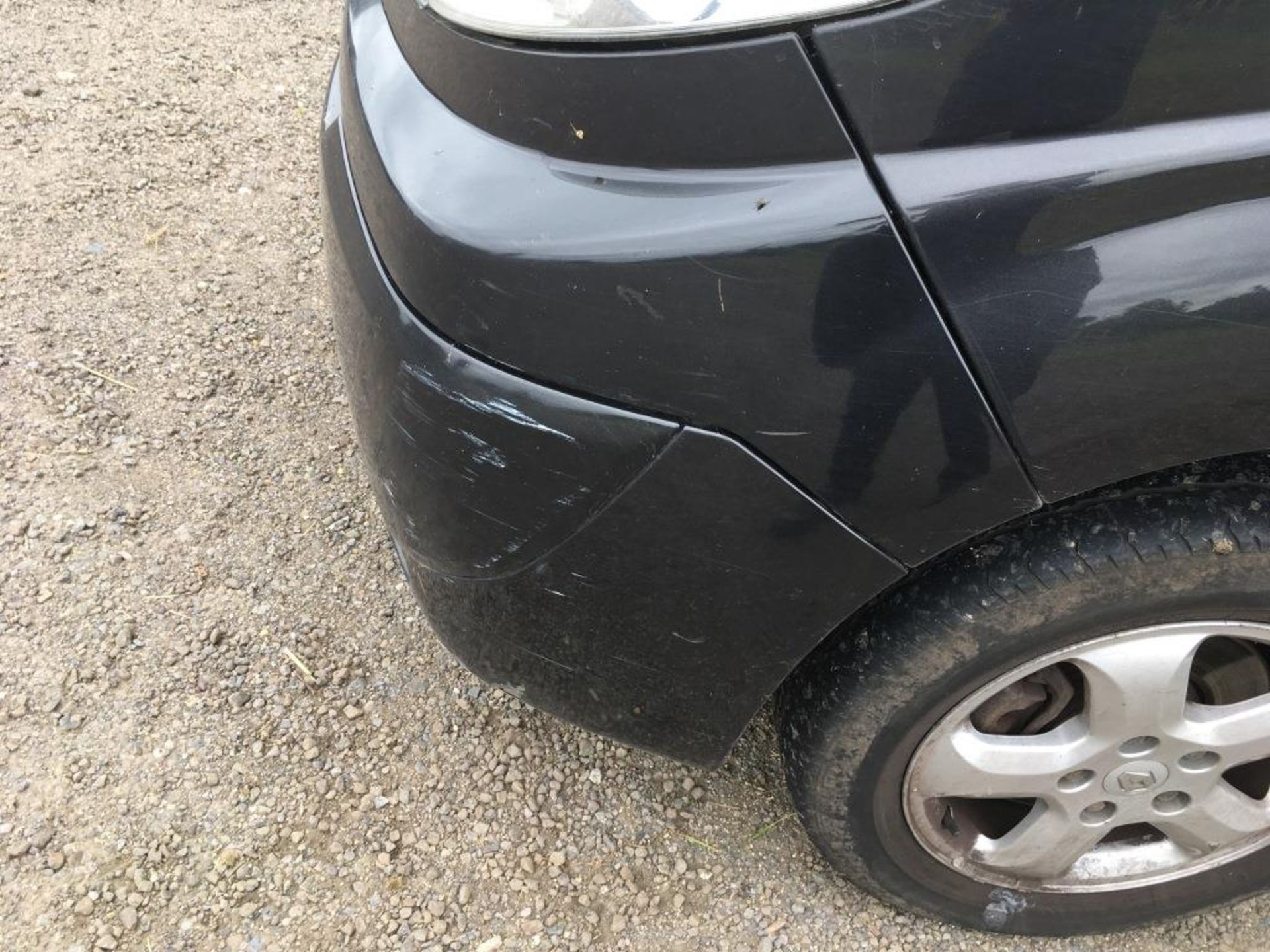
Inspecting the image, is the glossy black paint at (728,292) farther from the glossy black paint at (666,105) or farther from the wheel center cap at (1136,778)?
the wheel center cap at (1136,778)

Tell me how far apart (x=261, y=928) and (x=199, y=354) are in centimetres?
162

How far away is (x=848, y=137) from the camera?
1.08 meters

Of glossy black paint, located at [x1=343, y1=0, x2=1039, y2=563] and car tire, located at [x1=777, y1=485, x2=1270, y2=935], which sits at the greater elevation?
glossy black paint, located at [x1=343, y1=0, x2=1039, y2=563]

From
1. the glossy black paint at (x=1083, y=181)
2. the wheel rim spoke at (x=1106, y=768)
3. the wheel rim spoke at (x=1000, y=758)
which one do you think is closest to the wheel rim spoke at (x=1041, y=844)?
the wheel rim spoke at (x=1106, y=768)

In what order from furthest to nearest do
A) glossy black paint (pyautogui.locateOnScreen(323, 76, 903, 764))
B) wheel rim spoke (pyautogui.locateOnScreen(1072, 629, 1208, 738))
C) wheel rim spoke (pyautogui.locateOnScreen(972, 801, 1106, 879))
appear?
wheel rim spoke (pyautogui.locateOnScreen(972, 801, 1106, 879)), wheel rim spoke (pyautogui.locateOnScreen(1072, 629, 1208, 738)), glossy black paint (pyautogui.locateOnScreen(323, 76, 903, 764))

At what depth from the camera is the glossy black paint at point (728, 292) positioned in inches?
43.4

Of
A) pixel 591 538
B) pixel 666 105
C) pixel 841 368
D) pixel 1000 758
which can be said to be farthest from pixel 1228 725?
pixel 666 105

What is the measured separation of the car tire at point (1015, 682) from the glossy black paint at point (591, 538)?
0.37 ft

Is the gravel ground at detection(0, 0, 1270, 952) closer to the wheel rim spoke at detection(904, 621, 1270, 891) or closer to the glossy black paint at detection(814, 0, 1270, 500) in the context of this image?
the wheel rim spoke at detection(904, 621, 1270, 891)

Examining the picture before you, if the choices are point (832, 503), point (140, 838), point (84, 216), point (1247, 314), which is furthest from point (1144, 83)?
point (84, 216)

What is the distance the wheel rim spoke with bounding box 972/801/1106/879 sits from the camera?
164cm

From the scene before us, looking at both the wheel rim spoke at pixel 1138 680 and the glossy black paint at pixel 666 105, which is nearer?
the glossy black paint at pixel 666 105

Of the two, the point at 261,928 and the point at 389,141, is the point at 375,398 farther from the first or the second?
the point at 261,928

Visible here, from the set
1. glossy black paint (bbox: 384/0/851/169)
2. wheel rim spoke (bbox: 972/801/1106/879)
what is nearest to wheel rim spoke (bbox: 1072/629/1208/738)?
wheel rim spoke (bbox: 972/801/1106/879)
